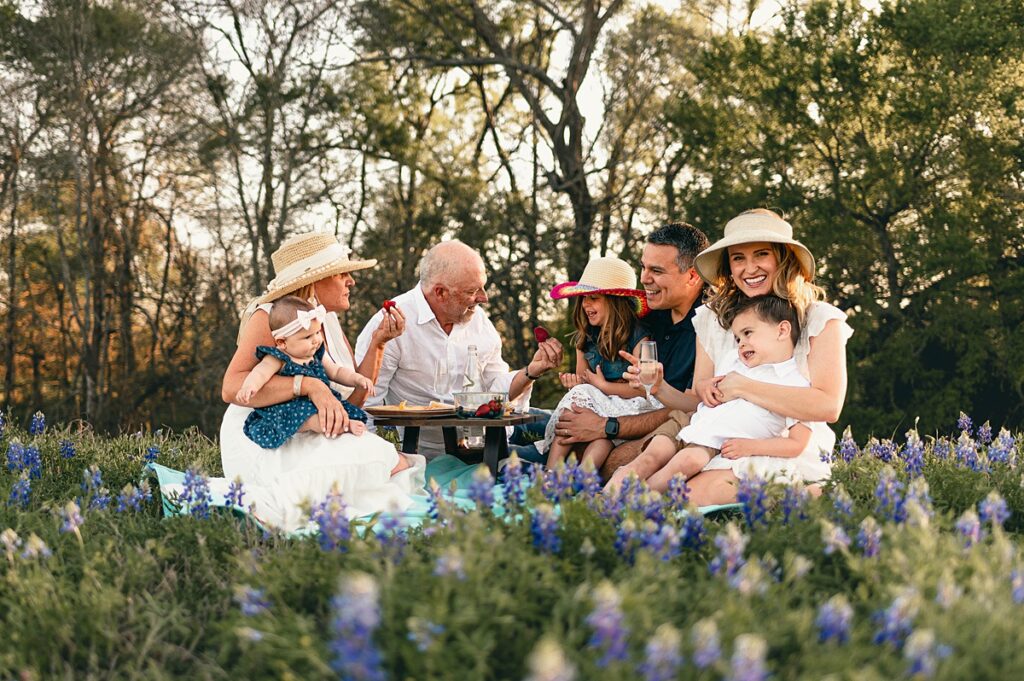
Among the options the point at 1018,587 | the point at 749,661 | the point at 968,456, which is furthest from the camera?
the point at 968,456

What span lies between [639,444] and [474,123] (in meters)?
16.8

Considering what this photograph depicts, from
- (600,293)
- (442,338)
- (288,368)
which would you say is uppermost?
(600,293)

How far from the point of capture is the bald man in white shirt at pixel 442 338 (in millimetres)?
6531

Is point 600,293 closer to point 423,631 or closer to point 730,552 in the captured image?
point 730,552

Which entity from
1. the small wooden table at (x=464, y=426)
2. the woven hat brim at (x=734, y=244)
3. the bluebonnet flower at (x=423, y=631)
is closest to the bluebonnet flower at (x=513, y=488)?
the bluebonnet flower at (x=423, y=631)

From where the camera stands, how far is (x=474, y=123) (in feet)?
A: 71.7

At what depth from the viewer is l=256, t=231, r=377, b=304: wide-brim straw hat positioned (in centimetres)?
518

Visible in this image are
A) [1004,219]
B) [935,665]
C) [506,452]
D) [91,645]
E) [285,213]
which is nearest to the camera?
[935,665]

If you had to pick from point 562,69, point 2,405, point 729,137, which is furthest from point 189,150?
point 729,137

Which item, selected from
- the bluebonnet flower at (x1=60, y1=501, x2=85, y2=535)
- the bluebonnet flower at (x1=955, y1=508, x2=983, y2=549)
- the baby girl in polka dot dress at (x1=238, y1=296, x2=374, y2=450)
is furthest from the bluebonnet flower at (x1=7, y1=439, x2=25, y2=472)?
the bluebonnet flower at (x1=955, y1=508, x2=983, y2=549)

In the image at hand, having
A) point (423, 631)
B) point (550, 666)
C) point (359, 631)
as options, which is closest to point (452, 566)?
point (423, 631)

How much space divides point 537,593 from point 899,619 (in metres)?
0.86

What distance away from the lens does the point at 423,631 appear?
2.17 m

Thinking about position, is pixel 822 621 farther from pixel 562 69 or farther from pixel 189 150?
pixel 562 69
